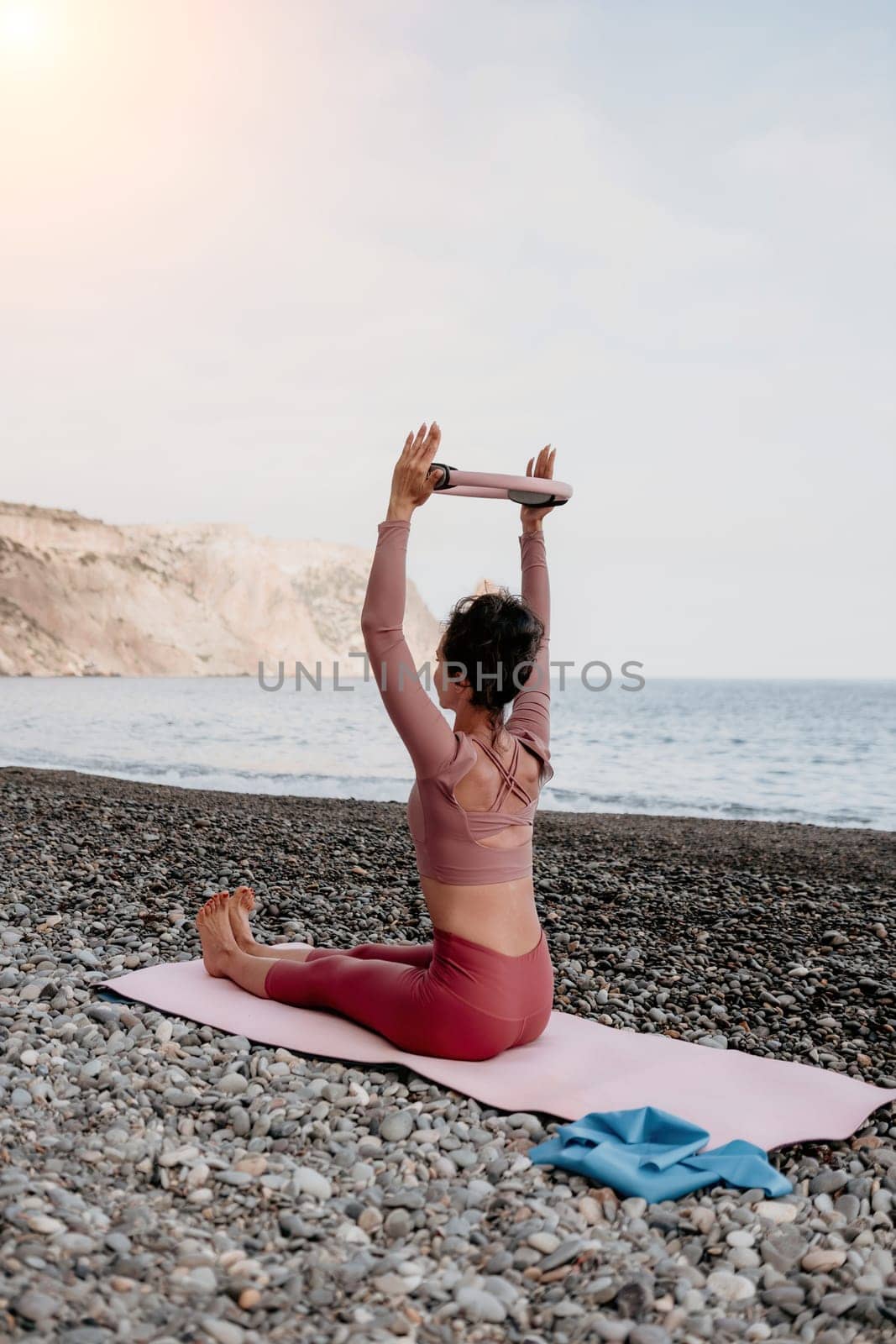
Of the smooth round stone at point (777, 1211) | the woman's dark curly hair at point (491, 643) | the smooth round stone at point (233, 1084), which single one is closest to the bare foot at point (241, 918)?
the smooth round stone at point (233, 1084)

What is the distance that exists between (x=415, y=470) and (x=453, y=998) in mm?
1703

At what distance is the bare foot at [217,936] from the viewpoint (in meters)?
4.29

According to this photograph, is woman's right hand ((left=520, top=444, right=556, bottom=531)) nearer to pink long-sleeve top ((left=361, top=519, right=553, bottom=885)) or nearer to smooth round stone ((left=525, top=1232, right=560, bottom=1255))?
pink long-sleeve top ((left=361, top=519, right=553, bottom=885))

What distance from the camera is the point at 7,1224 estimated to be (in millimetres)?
2303

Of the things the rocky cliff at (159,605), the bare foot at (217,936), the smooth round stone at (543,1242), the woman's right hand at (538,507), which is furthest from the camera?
the rocky cliff at (159,605)

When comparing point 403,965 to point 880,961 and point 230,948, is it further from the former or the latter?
point 880,961

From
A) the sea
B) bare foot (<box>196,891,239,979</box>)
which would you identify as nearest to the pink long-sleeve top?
bare foot (<box>196,891,239,979</box>)

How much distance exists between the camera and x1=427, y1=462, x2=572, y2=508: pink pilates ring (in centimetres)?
329

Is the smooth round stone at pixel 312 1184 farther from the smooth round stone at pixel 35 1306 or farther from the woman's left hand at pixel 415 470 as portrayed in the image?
the woman's left hand at pixel 415 470

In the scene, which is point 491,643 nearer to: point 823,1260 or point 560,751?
point 823,1260

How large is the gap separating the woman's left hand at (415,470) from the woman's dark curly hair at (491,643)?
0.43 metres

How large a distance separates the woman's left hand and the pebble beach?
5.97 feet

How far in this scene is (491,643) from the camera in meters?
3.46

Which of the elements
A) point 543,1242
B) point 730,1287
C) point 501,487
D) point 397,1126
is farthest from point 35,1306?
point 501,487
